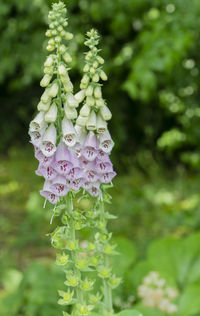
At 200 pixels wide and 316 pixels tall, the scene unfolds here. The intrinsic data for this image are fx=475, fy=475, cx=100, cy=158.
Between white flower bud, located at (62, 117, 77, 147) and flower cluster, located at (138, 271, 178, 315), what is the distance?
5.32 feet

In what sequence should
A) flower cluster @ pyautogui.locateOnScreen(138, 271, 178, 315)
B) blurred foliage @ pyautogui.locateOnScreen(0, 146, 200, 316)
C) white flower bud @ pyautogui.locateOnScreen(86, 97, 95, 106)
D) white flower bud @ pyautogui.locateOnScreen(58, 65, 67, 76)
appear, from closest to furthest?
white flower bud @ pyautogui.locateOnScreen(58, 65, 67, 76) < white flower bud @ pyautogui.locateOnScreen(86, 97, 95, 106) < flower cluster @ pyautogui.locateOnScreen(138, 271, 178, 315) < blurred foliage @ pyautogui.locateOnScreen(0, 146, 200, 316)

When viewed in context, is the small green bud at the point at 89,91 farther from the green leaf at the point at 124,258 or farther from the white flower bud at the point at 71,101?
the green leaf at the point at 124,258

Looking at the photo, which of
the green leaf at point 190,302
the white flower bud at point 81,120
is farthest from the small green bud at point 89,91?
the green leaf at point 190,302

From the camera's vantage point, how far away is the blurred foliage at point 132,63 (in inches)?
183

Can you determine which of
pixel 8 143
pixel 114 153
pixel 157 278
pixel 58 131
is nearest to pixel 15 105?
pixel 8 143

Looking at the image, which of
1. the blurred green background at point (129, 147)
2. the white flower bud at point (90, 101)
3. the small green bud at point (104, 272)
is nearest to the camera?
the white flower bud at point (90, 101)

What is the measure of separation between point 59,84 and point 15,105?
782 cm

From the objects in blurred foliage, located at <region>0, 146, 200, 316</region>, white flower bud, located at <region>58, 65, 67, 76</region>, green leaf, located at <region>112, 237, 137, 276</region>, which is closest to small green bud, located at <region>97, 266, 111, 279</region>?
blurred foliage, located at <region>0, 146, 200, 316</region>

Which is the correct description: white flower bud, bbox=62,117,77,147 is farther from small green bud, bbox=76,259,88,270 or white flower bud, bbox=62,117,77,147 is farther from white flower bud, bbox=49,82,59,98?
small green bud, bbox=76,259,88,270

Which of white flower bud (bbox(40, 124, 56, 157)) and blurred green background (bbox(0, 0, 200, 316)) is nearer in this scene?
white flower bud (bbox(40, 124, 56, 157))

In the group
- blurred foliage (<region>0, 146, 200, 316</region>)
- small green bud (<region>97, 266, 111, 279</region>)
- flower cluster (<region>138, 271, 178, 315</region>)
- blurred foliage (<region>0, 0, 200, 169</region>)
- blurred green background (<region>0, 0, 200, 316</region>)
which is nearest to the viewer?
small green bud (<region>97, 266, 111, 279</region>)

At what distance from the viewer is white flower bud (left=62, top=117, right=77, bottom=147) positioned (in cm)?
170

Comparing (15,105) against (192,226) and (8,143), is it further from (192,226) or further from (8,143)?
(192,226)

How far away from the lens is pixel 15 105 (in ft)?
30.7
